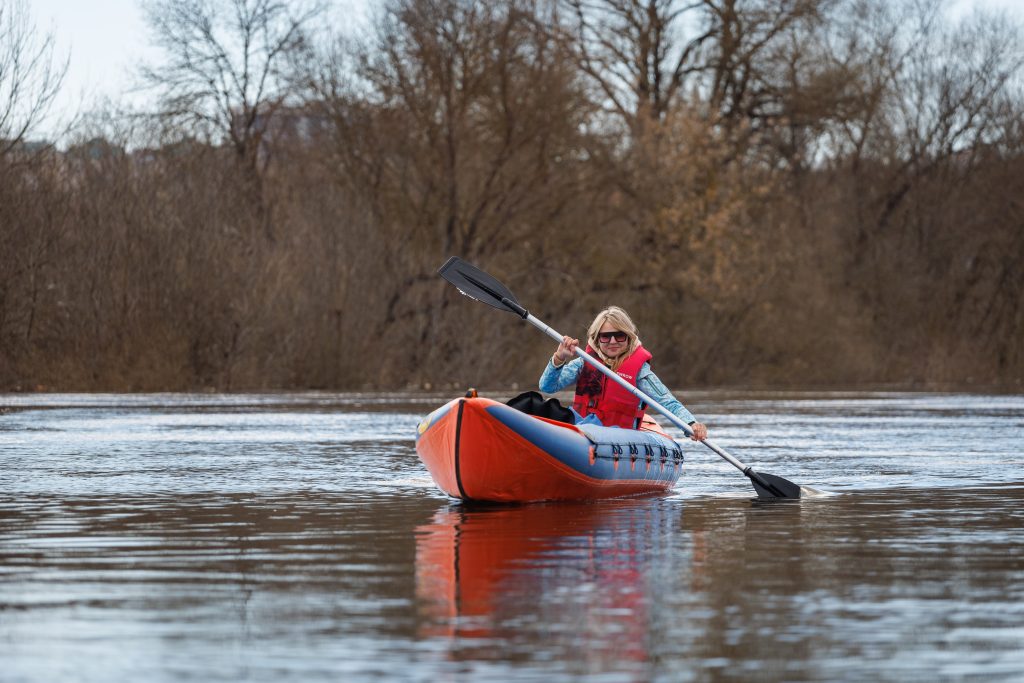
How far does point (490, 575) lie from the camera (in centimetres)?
773

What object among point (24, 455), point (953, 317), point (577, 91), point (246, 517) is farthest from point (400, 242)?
point (246, 517)

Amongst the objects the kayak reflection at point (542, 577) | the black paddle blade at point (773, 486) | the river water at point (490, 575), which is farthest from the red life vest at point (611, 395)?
the kayak reflection at point (542, 577)

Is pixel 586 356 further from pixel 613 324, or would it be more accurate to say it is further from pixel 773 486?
pixel 773 486

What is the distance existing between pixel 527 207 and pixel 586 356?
2815 cm

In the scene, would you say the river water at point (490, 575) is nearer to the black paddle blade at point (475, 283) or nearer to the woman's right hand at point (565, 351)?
the woman's right hand at point (565, 351)

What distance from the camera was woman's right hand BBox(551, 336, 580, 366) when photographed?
12258 millimetres

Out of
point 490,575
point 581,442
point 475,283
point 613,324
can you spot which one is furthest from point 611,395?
point 490,575

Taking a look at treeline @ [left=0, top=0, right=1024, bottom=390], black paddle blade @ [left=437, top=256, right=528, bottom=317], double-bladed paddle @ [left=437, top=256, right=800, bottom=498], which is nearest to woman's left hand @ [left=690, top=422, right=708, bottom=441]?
double-bladed paddle @ [left=437, top=256, right=800, bottom=498]

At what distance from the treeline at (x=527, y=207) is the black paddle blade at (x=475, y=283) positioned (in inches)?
786

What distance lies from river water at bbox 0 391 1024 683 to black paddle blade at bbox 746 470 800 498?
13.7 inches

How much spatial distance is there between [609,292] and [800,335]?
5.74 meters

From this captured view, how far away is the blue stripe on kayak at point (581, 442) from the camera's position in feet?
36.9

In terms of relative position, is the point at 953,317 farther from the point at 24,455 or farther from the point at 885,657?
the point at 885,657

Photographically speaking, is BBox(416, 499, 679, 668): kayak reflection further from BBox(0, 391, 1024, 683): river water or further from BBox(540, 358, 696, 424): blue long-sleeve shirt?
BBox(540, 358, 696, 424): blue long-sleeve shirt
